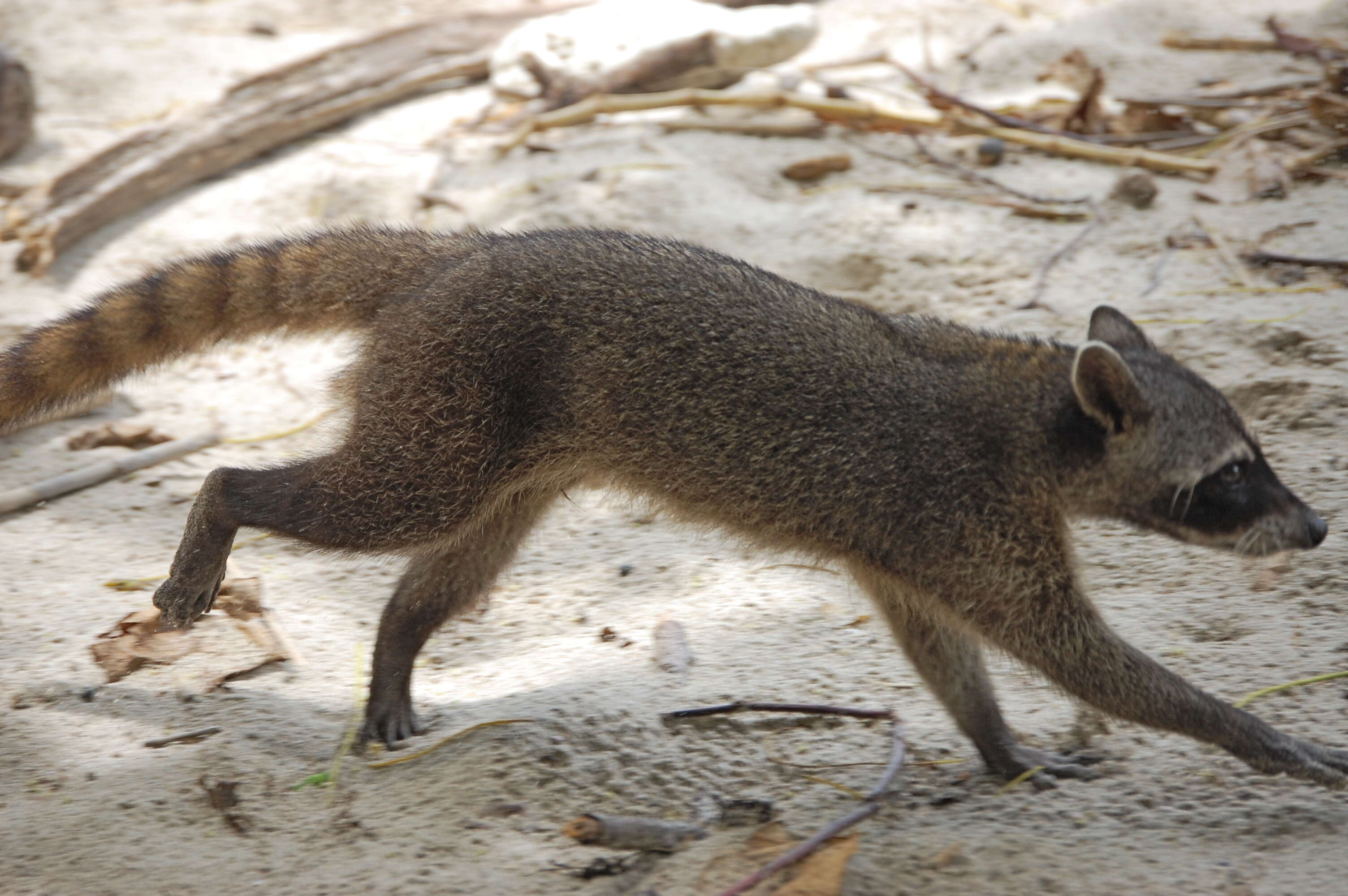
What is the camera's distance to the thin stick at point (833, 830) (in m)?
2.68

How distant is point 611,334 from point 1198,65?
6089 millimetres

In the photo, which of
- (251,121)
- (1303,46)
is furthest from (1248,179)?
(251,121)

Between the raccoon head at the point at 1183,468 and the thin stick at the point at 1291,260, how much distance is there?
2373mm

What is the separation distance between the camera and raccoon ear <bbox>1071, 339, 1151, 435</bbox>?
10.2 feet

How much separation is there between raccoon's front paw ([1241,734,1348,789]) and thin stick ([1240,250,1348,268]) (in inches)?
116

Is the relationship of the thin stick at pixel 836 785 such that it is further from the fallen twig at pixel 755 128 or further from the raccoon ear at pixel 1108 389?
the fallen twig at pixel 755 128

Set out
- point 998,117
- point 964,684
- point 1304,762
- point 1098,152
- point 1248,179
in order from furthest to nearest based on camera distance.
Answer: point 998,117 < point 1098,152 < point 1248,179 < point 964,684 < point 1304,762

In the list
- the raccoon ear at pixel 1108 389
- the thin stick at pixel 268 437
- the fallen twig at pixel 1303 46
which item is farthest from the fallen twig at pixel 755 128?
the raccoon ear at pixel 1108 389

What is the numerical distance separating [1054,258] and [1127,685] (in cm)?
312

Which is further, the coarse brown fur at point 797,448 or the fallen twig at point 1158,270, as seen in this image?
the fallen twig at point 1158,270

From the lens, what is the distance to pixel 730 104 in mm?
7391

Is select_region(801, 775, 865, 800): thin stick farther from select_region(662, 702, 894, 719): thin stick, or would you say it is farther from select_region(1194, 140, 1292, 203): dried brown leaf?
select_region(1194, 140, 1292, 203): dried brown leaf

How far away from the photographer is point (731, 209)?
6480 millimetres

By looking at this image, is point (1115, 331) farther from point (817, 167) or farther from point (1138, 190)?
point (817, 167)
